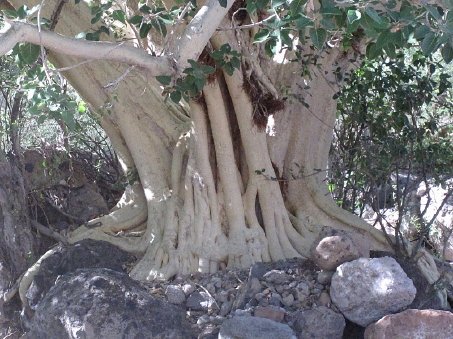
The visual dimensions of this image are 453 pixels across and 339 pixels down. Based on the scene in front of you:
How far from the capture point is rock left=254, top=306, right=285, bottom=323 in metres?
4.29

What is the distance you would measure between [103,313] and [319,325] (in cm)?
148

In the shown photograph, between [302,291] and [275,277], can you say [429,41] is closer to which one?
[302,291]

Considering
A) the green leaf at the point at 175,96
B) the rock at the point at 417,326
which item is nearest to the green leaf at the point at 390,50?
the green leaf at the point at 175,96

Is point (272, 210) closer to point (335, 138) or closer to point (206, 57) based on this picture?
point (206, 57)

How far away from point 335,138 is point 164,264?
3.60 metres

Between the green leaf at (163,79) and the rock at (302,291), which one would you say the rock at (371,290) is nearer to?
the rock at (302,291)

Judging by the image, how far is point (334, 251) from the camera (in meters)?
4.57

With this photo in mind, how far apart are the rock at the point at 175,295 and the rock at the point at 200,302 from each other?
6 centimetres

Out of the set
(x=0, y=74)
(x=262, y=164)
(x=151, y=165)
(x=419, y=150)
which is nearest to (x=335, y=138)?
(x=419, y=150)

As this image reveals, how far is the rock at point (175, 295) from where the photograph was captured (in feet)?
15.7

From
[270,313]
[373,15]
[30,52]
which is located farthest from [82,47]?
[270,313]

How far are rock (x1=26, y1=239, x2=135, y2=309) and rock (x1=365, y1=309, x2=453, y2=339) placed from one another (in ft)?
7.88

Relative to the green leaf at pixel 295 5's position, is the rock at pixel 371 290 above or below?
below

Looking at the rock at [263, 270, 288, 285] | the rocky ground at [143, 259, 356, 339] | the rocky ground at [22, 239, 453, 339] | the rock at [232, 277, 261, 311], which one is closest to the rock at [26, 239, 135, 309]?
the rocky ground at [22, 239, 453, 339]
